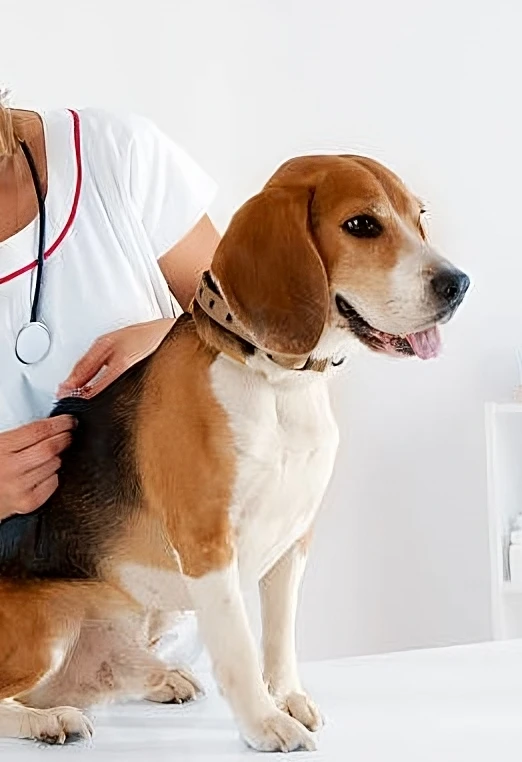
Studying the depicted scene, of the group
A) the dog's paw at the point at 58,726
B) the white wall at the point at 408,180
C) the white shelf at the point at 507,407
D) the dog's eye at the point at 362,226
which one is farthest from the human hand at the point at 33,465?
the white shelf at the point at 507,407

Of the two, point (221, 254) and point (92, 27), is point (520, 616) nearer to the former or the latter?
point (92, 27)

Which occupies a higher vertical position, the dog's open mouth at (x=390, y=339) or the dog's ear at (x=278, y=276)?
the dog's ear at (x=278, y=276)

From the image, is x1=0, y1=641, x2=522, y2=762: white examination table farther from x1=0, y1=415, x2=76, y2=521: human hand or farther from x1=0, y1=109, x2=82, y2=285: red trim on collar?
x1=0, y1=109, x2=82, y2=285: red trim on collar

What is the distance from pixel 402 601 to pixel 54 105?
1.09 m

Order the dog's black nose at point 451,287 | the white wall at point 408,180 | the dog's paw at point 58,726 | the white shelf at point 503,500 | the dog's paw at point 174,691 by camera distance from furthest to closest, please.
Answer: the white shelf at point 503,500 → the white wall at point 408,180 → the dog's paw at point 174,691 → the dog's paw at point 58,726 → the dog's black nose at point 451,287

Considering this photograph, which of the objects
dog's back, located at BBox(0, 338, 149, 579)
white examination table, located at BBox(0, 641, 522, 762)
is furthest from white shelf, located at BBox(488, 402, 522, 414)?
dog's back, located at BBox(0, 338, 149, 579)

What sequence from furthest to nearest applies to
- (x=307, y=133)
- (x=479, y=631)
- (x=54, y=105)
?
1. (x=479, y=631)
2. (x=307, y=133)
3. (x=54, y=105)

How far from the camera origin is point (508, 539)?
1924 mm

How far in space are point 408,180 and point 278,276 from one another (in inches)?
58.7

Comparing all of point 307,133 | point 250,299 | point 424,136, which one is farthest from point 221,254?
point 424,136

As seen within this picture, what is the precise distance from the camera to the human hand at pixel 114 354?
0.79 m

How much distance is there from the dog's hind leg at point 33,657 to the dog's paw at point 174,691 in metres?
Answer: 0.09

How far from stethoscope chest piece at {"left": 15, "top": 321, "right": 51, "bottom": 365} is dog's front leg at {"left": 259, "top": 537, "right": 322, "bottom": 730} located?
0.73ft

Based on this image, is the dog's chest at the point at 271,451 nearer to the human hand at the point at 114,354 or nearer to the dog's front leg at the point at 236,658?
the dog's front leg at the point at 236,658
